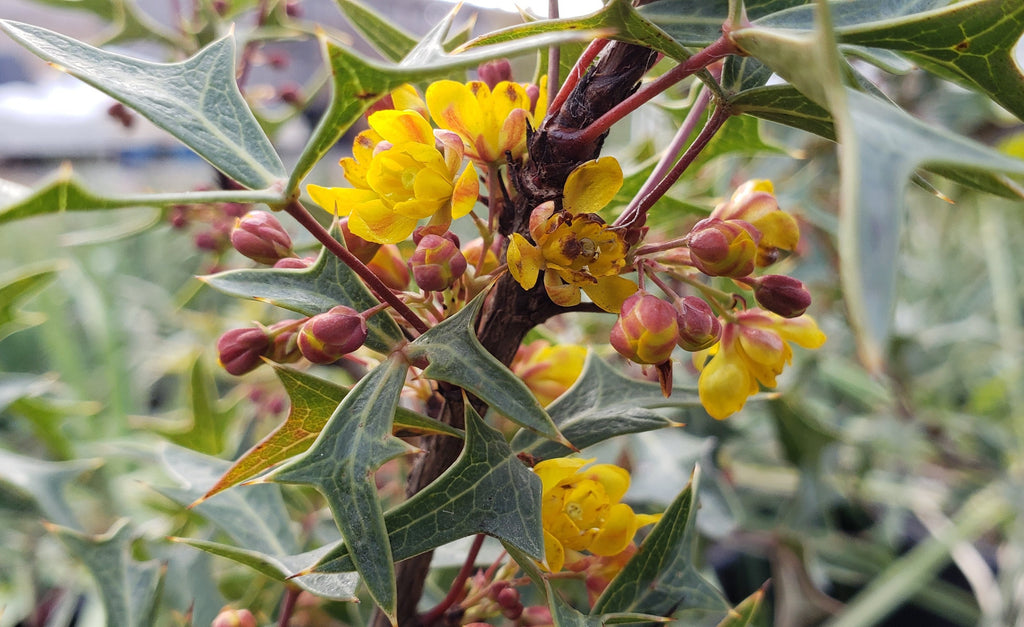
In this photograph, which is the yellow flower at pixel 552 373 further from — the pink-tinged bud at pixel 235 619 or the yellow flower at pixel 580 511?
the pink-tinged bud at pixel 235 619

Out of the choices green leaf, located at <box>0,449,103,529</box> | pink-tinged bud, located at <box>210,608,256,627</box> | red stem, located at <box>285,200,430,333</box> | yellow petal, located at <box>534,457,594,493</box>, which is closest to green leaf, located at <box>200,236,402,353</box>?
red stem, located at <box>285,200,430,333</box>

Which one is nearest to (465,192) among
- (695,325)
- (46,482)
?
(695,325)

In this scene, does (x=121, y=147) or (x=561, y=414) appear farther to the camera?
(x=121, y=147)

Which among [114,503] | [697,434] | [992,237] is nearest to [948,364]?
[992,237]

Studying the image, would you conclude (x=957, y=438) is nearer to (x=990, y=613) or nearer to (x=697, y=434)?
(x=990, y=613)

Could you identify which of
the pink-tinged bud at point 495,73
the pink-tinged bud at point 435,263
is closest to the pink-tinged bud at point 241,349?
the pink-tinged bud at point 435,263
